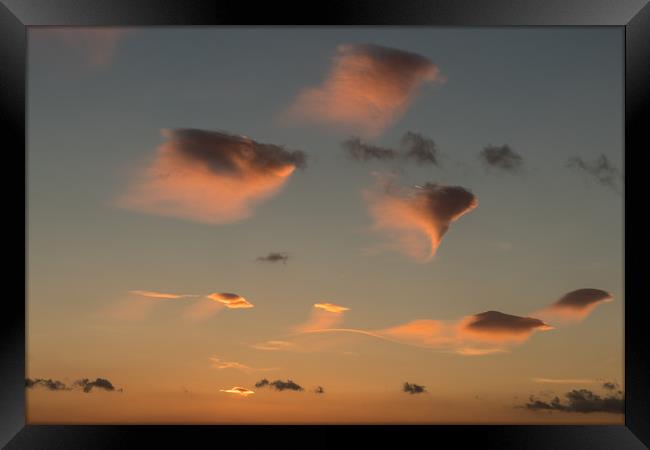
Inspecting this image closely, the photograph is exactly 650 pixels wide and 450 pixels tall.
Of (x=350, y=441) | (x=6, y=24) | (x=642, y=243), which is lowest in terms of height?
(x=350, y=441)

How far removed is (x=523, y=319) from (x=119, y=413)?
3850mm

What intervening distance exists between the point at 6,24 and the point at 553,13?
14.7ft

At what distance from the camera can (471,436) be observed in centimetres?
678

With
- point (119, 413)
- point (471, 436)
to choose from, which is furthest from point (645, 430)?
point (119, 413)

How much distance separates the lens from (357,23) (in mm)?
6820

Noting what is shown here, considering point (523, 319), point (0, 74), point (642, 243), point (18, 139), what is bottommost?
point (523, 319)

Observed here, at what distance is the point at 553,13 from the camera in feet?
22.4

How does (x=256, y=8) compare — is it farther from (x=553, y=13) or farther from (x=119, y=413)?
(x=119, y=413)

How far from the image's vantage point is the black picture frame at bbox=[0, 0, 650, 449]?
6.78 metres

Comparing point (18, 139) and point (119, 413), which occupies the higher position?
point (18, 139)

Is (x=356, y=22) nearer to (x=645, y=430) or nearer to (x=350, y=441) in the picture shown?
(x=350, y=441)

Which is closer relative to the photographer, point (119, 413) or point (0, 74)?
point (0, 74)

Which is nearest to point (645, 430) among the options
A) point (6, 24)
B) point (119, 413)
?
point (119, 413)

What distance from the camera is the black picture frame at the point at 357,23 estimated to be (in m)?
6.78
